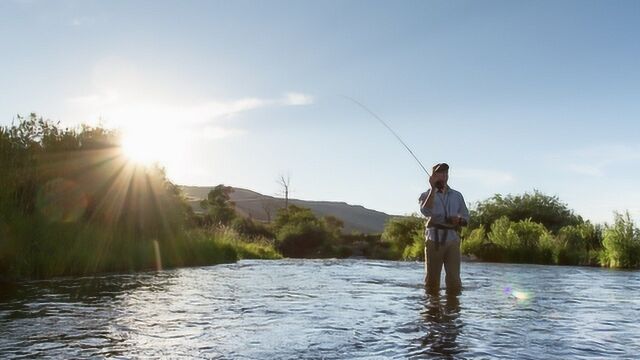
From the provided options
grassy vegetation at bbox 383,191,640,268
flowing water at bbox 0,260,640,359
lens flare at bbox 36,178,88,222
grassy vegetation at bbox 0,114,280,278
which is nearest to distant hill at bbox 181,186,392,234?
grassy vegetation at bbox 383,191,640,268

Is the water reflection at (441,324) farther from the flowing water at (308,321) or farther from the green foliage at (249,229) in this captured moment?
the green foliage at (249,229)

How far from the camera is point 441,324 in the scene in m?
7.71

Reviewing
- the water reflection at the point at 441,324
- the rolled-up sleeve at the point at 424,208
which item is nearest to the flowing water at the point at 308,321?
the water reflection at the point at 441,324

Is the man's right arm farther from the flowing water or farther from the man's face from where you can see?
the flowing water

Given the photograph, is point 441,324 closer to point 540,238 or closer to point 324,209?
point 540,238

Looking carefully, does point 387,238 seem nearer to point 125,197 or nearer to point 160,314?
point 125,197

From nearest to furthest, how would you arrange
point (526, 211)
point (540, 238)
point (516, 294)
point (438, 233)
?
1. point (438, 233)
2. point (516, 294)
3. point (540, 238)
4. point (526, 211)

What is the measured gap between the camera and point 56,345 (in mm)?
6047

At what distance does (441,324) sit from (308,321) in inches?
69.7

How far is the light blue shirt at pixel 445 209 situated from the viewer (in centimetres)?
1074

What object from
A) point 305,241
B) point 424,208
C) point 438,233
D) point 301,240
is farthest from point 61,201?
point 305,241

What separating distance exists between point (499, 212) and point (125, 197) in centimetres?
2440

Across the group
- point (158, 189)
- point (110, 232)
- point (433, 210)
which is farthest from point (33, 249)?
point (433, 210)

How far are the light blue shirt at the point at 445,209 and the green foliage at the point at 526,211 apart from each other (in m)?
26.3
